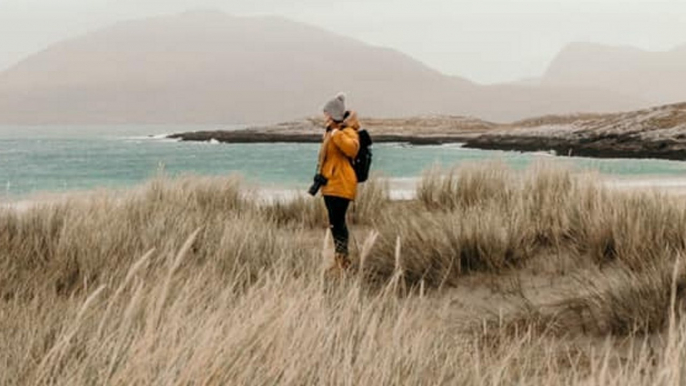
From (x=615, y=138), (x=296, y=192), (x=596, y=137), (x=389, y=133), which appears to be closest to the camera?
(x=296, y=192)

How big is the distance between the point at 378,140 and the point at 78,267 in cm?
6525

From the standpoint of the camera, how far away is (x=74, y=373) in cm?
288

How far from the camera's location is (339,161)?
7.65 meters

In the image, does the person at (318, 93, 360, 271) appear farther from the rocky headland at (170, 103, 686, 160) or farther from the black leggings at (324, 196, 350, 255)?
the rocky headland at (170, 103, 686, 160)

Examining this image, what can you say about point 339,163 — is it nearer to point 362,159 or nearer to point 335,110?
point 362,159

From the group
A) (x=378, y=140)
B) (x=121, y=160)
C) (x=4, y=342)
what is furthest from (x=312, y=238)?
(x=378, y=140)

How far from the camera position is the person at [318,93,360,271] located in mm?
7410

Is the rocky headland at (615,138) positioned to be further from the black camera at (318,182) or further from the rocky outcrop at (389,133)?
the black camera at (318,182)

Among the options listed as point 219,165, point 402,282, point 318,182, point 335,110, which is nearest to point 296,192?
point 318,182

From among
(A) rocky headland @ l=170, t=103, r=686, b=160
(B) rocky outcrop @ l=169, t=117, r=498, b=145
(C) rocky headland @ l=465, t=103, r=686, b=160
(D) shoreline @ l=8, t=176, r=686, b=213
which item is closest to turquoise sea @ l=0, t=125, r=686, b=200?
(C) rocky headland @ l=465, t=103, r=686, b=160

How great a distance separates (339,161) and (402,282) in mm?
3191

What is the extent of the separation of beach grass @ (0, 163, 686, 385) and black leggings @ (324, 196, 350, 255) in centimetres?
27

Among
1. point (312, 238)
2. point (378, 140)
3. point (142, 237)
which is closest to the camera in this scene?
point (142, 237)

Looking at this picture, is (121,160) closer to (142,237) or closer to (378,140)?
(378,140)
